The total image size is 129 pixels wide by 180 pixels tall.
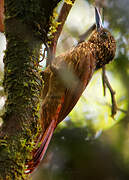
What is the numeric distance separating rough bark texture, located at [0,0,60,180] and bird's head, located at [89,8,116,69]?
1.14 m

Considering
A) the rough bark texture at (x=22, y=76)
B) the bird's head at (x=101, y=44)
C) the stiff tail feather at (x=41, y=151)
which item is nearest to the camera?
the rough bark texture at (x=22, y=76)

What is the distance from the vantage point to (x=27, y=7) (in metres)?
1.24

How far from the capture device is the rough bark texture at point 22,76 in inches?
43.8

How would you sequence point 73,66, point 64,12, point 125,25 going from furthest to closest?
point 125,25
point 73,66
point 64,12

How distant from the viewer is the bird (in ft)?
6.49

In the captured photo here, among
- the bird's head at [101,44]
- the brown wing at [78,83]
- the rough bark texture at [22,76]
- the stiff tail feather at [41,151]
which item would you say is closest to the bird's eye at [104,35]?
the bird's head at [101,44]

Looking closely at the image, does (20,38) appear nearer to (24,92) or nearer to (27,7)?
(27,7)

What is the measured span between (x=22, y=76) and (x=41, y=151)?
1.58 feet

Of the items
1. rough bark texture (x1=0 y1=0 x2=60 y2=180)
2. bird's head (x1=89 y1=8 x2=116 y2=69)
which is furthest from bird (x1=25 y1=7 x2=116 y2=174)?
rough bark texture (x1=0 y1=0 x2=60 y2=180)

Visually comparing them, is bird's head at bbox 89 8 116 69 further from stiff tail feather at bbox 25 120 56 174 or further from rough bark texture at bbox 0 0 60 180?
rough bark texture at bbox 0 0 60 180

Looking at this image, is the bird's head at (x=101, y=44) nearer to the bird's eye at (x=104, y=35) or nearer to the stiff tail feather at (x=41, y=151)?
the bird's eye at (x=104, y=35)

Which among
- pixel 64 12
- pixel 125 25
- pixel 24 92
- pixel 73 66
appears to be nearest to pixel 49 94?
pixel 73 66

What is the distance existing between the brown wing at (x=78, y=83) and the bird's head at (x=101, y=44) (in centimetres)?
12

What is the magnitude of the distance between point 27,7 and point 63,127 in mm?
2045
